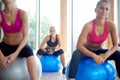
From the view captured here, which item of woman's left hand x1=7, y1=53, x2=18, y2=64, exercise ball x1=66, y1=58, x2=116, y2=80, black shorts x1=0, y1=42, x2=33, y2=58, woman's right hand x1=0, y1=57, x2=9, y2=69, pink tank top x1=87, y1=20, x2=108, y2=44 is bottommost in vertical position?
exercise ball x1=66, y1=58, x2=116, y2=80

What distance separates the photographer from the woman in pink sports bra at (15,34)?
192 cm

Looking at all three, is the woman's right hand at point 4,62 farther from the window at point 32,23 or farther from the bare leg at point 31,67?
the window at point 32,23

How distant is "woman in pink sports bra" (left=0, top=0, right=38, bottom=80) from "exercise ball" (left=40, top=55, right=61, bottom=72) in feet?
4.76

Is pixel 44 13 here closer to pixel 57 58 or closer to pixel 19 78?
pixel 57 58

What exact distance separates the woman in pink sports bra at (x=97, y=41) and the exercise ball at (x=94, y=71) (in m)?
0.05

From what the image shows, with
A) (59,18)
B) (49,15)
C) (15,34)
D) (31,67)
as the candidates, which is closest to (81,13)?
(59,18)

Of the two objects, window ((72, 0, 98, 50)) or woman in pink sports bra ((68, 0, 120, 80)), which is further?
window ((72, 0, 98, 50))

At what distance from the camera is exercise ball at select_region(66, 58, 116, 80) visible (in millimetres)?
1944

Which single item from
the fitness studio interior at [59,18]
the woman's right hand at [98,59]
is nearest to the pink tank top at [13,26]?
the woman's right hand at [98,59]

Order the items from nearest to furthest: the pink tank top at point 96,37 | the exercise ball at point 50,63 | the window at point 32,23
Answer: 1. the pink tank top at point 96,37
2. the exercise ball at point 50,63
3. the window at point 32,23

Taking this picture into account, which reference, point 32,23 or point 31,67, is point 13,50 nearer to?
point 31,67

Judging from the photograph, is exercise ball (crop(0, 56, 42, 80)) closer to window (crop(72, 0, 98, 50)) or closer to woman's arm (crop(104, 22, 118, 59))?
woman's arm (crop(104, 22, 118, 59))

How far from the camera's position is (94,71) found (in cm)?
195

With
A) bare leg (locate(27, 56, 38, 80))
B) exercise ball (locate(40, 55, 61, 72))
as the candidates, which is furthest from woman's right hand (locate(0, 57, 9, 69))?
exercise ball (locate(40, 55, 61, 72))
